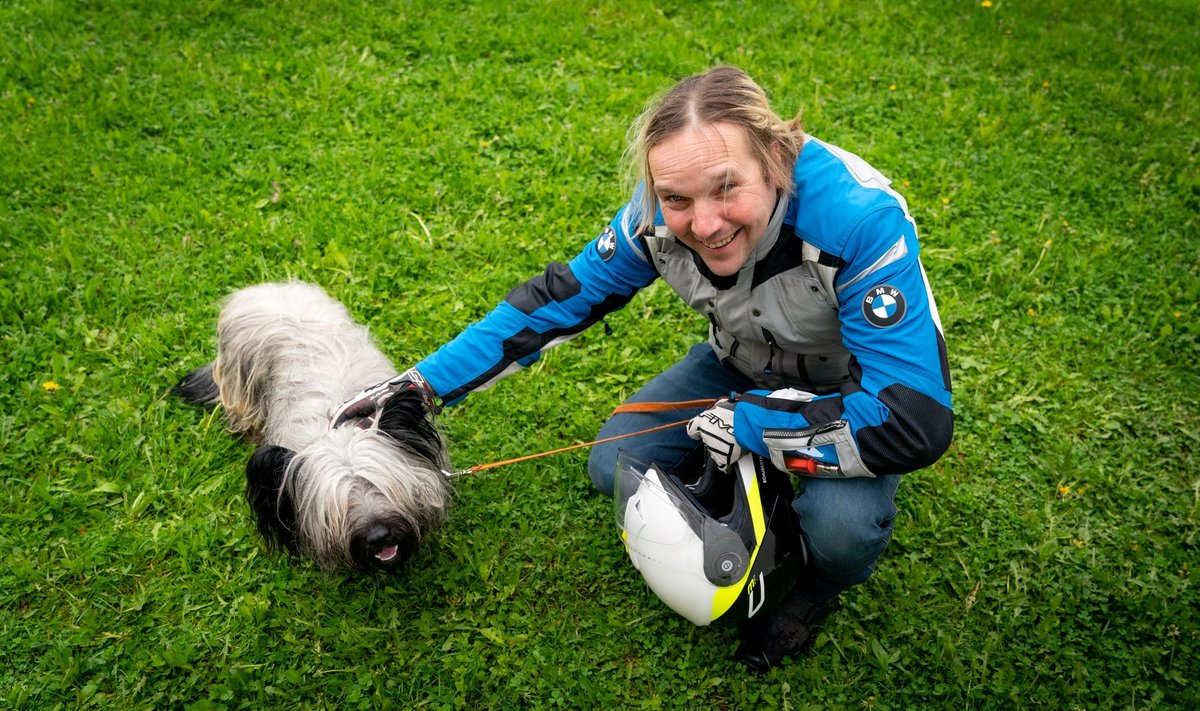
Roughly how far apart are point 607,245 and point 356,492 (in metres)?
1.23

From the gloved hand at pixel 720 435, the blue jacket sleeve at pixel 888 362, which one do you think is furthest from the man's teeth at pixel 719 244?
the gloved hand at pixel 720 435

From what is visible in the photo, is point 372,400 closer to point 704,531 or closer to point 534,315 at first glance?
point 534,315

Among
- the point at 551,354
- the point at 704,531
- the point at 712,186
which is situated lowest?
the point at 551,354

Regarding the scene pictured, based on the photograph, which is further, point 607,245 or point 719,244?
point 607,245

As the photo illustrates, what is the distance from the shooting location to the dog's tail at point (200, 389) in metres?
4.10

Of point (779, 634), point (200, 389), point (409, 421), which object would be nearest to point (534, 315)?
point (409, 421)

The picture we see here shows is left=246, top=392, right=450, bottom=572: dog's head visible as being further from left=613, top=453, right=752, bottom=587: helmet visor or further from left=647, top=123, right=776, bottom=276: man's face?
left=647, top=123, right=776, bottom=276: man's face

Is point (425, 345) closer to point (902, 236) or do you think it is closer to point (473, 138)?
point (473, 138)

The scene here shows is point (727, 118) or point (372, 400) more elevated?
point (727, 118)

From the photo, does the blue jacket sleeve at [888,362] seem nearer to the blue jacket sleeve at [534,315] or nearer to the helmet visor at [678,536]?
the helmet visor at [678,536]

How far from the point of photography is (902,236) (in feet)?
8.65

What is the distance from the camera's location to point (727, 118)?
8.34 ft

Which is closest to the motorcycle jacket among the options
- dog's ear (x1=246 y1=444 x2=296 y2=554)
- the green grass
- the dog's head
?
the dog's head

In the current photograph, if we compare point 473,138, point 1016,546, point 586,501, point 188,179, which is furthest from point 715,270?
point 188,179
